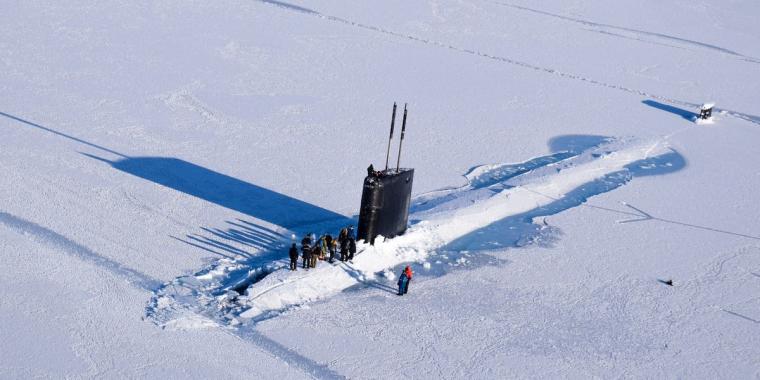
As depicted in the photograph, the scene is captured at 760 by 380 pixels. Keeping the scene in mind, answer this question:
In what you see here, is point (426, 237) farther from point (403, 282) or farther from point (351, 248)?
point (403, 282)

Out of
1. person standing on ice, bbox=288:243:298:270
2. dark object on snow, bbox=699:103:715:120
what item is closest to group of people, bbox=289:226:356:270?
person standing on ice, bbox=288:243:298:270

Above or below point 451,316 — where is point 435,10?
above

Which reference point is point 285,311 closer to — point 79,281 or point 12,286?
point 79,281

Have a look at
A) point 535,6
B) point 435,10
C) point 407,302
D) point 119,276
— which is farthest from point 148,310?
point 535,6

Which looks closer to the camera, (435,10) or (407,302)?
(407,302)

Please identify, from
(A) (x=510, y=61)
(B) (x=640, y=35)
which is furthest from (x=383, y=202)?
(B) (x=640, y=35)

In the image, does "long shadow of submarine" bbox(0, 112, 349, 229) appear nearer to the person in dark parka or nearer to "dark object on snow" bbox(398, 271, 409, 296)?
the person in dark parka

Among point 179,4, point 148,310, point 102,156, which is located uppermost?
point 179,4

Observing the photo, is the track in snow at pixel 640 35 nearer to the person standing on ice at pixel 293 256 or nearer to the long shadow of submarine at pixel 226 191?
the long shadow of submarine at pixel 226 191
